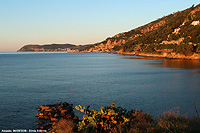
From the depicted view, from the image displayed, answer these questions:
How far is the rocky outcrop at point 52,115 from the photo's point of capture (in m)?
25.1

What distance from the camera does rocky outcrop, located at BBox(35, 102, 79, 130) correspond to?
25.1 m

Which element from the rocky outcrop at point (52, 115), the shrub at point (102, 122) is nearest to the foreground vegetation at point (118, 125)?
the shrub at point (102, 122)

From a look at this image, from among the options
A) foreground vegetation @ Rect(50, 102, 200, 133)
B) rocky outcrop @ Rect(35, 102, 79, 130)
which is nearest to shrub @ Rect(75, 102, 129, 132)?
foreground vegetation @ Rect(50, 102, 200, 133)

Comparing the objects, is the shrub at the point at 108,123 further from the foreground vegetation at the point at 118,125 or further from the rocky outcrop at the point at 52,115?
the rocky outcrop at the point at 52,115

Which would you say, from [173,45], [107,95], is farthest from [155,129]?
[173,45]

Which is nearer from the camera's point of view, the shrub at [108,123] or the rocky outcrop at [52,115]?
the shrub at [108,123]

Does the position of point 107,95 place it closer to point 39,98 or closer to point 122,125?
point 39,98

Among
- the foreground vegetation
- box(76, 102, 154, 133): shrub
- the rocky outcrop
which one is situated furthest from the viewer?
the rocky outcrop

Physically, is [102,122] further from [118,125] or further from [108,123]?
[118,125]

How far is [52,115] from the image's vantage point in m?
28.4

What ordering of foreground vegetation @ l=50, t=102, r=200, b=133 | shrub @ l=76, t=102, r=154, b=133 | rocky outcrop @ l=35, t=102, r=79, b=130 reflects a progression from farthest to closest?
rocky outcrop @ l=35, t=102, r=79, b=130
shrub @ l=76, t=102, r=154, b=133
foreground vegetation @ l=50, t=102, r=200, b=133

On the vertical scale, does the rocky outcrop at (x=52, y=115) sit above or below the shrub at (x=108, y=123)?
below

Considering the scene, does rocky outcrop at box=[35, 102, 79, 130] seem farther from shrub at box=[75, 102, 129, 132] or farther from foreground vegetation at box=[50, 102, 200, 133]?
shrub at box=[75, 102, 129, 132]

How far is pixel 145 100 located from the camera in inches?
1423
